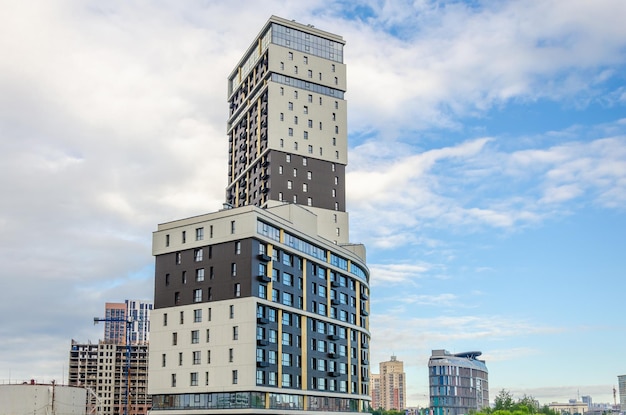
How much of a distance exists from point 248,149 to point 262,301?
48208mm

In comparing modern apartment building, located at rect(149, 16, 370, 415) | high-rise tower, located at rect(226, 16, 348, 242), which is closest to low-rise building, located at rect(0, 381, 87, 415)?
modern apartment building, located at rect(149, 16, 370, 415)

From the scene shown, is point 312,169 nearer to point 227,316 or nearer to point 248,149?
point 248,149

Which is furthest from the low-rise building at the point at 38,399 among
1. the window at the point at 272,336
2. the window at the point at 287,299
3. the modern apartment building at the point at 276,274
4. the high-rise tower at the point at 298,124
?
the window at the point at 287,299

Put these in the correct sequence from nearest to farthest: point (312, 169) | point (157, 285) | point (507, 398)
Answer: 1. point (157, 285)
2. point (312, 169)
3. point (507, 398)

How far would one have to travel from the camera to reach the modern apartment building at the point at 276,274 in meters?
101

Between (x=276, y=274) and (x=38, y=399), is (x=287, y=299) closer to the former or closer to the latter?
(x=276, y=274)

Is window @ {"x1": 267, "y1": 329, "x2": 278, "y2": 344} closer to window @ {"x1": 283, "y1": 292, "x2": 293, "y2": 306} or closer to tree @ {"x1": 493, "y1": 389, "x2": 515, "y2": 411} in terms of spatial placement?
window @ {"x1": 283, "y1": 292, "x2": 293, "y2": 306}

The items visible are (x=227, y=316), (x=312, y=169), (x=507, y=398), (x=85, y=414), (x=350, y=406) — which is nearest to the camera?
(x=227, y=316)

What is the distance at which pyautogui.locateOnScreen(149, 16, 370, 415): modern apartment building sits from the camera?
10138cm

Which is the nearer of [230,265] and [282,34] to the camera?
[230,265]

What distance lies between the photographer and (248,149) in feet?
470

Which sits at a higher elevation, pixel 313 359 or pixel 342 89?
pixel 342 89

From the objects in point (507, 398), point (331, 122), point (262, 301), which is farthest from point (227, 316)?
point (507, 398)

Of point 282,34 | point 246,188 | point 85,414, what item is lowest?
point 85,414
